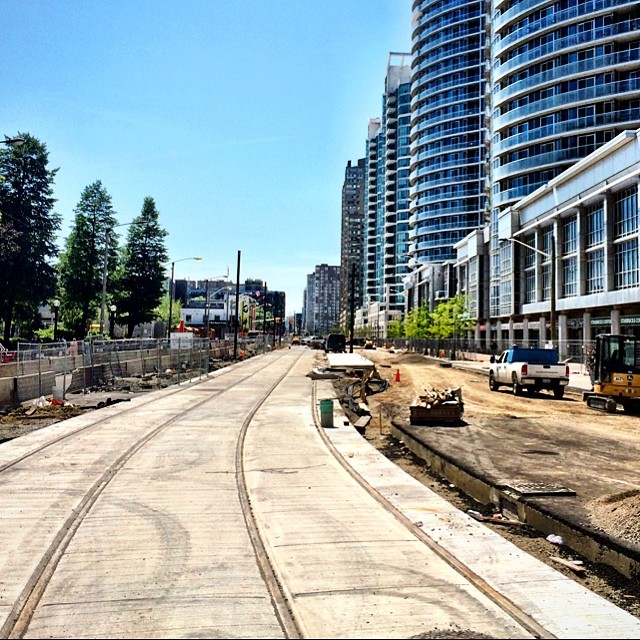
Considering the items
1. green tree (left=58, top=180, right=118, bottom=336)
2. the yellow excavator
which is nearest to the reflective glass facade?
green tree (left=58, top=180, right=118, bottom=336)

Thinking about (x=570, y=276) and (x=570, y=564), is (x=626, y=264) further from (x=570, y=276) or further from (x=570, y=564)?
(x=570, y=564)

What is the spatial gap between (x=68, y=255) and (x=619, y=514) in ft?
248

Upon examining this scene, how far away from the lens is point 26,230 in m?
61.5

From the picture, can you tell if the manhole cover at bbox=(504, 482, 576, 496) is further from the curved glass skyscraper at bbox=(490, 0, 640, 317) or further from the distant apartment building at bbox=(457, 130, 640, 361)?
the curved glass skyscraper at bbox=(490, 0, 640, 317)

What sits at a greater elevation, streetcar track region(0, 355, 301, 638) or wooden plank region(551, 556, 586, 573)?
streetcar track region(0, 355, 301, 638)

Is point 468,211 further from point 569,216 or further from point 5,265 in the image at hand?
point 5,265

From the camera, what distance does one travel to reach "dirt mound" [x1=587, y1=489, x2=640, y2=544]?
8016mm

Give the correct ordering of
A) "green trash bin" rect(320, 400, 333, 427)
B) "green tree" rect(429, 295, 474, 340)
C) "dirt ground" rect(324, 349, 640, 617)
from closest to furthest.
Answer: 1. "dirt ground" rect(324, 349, 640, 617)
2. "green trash bin" rect(320, 400, 333, 427)
3. "green tree" rect(429, 295, 474, 340)

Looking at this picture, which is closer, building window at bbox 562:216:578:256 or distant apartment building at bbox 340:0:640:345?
building window at bbox 562:216:578:256

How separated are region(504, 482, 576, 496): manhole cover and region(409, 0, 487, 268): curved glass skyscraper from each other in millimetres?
122902

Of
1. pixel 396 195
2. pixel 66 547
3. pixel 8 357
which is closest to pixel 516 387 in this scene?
pixel 8 357

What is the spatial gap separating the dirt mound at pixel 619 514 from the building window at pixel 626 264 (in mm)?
44339

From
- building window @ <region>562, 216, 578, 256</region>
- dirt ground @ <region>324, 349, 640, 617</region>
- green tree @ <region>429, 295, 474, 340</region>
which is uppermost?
building window @ <region>562, 216, 578, 256</region>

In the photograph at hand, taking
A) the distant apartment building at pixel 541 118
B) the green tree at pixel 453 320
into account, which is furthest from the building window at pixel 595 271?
the green tree at pixel 453 320
